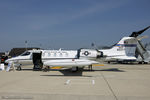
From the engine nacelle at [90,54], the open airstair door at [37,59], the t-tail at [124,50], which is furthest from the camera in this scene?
the open airstair door at [37,59]

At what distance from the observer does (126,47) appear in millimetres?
15984

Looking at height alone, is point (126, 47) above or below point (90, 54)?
above

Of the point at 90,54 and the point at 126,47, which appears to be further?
the point at 126,47

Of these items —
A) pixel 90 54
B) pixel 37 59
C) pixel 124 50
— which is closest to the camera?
pixel 90 54

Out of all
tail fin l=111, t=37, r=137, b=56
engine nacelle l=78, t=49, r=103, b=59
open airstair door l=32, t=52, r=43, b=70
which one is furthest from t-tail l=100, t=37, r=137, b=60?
open airstair door l=32, t=52, r=43, b=70

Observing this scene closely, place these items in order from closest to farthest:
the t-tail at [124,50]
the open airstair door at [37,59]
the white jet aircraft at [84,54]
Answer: the white jet aircraft at [84,54]
the t-tail at [124,50]
the open airstair door at [37,59]

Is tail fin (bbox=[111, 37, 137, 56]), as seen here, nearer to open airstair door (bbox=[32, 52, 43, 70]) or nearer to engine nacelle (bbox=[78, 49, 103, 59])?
engine nacelle (bbox=[78, 49, 103, 59])

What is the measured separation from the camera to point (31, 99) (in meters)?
5.52

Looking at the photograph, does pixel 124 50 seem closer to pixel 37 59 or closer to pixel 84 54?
pixel 84 54

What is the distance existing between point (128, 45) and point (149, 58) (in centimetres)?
1738

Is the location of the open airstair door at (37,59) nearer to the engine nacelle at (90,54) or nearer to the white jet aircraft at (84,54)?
the white jet aircraft at (84,54)

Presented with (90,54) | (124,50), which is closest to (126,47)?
(124,50)

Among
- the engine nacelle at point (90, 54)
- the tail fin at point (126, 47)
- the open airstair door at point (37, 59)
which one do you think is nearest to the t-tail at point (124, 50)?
the tail fin at point (126, 47)

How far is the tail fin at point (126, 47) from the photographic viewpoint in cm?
1572
